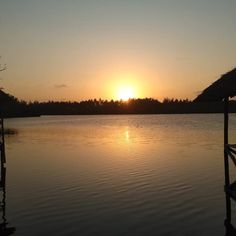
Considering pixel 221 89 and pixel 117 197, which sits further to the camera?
pixel 117 197

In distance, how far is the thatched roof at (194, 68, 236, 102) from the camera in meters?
15.5

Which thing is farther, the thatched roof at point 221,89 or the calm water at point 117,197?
the thatched roof at point 221,89

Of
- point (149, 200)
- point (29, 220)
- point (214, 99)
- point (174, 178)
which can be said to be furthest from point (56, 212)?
point (174, 178)

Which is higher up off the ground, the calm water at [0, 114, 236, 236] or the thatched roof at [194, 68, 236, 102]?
the thatched roof at [194, 68, 236, 102]

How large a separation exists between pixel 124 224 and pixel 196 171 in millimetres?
12608

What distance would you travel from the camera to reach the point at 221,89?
1598 cm

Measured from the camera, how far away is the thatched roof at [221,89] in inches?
610

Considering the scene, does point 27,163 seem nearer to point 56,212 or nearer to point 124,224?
point 56,212

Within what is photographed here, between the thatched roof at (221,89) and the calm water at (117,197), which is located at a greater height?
the thatched roof at (221,89)

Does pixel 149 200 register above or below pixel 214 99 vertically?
below

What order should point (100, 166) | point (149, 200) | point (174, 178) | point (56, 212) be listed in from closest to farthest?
point (56, 212) → point (149, 200) → point (174, 178) → point (100, 166)

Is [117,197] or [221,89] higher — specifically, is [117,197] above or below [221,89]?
below

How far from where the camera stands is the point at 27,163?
3155 cm

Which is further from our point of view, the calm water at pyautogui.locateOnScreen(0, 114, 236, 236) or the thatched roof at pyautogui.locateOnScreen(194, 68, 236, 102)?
the thatched roof at pyautogui.locateOnScreen(194, 68, 236, 102)
